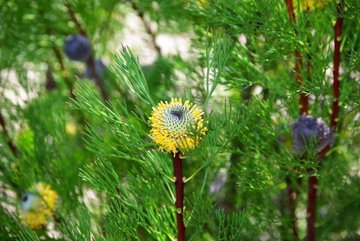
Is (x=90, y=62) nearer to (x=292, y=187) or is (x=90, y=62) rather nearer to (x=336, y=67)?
(x=292, y=187)

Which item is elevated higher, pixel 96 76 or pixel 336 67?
pixel 96 76

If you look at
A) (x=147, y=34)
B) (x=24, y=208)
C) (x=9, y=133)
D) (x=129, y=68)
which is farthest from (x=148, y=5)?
(x=129, y=68)

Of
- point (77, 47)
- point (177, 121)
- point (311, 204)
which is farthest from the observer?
point (77, 47)

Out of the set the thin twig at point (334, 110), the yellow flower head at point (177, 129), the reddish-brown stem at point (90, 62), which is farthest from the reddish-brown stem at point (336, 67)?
the reddish-brown stem at point (90, 62)

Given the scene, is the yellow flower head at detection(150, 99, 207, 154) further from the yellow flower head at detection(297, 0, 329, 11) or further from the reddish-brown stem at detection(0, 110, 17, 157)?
the reddish-brown stem at detection(0, 110, 17, 157)

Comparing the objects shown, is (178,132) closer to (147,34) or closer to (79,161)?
(79,161)

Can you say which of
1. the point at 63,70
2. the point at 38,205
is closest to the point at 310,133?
the point at 38,205

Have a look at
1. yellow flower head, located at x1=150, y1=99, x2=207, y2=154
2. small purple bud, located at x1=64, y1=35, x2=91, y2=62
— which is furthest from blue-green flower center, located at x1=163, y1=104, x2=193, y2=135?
small purple bud, located at x1=64, y1=35, x2=91, y2=62
